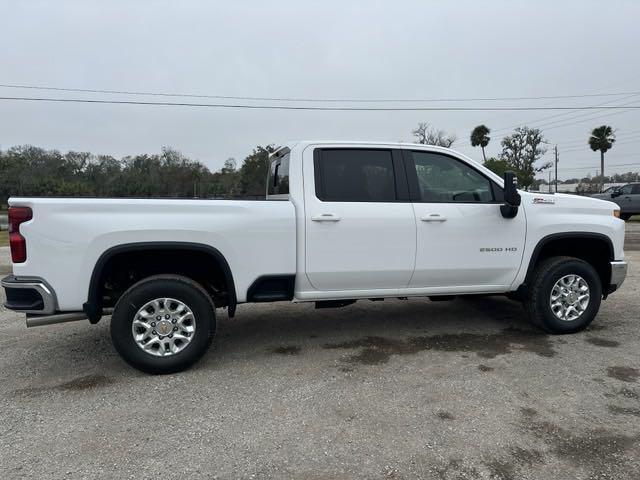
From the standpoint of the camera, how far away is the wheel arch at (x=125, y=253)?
3.87 meters

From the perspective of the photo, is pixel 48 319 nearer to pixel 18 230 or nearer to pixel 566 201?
pixel 18 230

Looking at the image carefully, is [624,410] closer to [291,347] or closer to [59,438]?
[291,347]

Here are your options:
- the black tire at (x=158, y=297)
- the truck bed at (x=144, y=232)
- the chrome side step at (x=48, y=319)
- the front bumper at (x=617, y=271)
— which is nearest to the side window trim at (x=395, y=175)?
the truck bed at (x=144, y=232)

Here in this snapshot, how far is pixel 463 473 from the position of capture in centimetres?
268

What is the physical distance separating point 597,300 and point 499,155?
7153cm

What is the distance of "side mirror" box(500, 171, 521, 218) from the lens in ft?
15.1

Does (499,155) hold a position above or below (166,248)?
above

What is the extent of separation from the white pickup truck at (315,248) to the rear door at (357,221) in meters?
0.01

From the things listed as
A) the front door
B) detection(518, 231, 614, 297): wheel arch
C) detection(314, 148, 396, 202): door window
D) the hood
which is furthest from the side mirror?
detection(314, 148, 396, 202): door window

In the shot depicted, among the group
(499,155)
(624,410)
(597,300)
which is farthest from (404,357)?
(499,155)

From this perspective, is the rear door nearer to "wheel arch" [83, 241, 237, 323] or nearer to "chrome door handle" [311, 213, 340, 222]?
"chrome door handle" [311, 213, 340, 222]

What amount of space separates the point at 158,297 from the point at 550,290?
377 cm

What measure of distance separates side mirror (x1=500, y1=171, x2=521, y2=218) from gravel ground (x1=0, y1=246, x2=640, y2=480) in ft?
4.35

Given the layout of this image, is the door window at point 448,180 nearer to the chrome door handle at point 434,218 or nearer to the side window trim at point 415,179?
the side window trim at point 415,179
